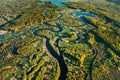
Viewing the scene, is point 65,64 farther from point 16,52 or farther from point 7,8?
point 7,8

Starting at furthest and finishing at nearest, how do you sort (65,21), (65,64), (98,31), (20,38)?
(65,21) < (98,31) < (20,38) < (65,64)

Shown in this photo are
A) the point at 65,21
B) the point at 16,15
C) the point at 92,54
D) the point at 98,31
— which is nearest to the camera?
the point at 92,54

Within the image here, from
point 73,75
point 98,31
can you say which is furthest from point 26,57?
point 98,31

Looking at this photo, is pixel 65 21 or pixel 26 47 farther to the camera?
pixel 65 21

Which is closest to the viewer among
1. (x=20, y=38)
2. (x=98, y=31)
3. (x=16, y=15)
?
(x=20, y=38)

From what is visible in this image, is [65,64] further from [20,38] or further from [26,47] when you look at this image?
[20,38]

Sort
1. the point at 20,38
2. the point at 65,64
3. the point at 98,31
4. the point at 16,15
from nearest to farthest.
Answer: the point at 65,64
the point at 20,38
the point at 98,31
the point at 16,15

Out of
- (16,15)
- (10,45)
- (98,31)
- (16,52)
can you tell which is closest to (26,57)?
(16,52)

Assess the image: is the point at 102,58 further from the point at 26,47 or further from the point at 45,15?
the point at 45,15

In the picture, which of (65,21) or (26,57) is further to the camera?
(65,21)
